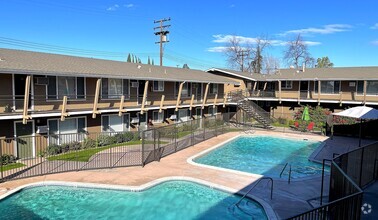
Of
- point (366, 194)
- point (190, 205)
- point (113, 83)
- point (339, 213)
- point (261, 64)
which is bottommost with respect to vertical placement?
point (190, 205)

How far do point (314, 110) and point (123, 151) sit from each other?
75.7 ft

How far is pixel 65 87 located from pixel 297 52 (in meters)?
56.6

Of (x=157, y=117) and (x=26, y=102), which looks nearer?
(x=26, y=102)

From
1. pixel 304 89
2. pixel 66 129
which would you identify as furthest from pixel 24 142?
pixel 304 89

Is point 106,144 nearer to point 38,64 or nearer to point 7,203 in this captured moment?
point 38,64

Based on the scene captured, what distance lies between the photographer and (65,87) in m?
19.6

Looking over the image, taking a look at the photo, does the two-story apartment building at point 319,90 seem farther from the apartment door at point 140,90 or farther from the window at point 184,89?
the apartment door at point 140,90

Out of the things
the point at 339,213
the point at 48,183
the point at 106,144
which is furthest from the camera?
the point at 106,144

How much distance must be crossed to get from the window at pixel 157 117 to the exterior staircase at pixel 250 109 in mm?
10848

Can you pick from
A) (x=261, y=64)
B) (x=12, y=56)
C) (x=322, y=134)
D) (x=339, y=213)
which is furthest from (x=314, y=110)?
(x=261, y=64)

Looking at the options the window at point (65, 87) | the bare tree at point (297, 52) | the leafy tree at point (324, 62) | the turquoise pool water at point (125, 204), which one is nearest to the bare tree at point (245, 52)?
the bare tree at point (297, 52)

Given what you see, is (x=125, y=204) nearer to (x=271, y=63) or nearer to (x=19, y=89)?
(x=19, y=89)

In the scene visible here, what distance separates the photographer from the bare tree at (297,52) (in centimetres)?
6347

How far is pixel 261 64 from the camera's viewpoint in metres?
70.0
